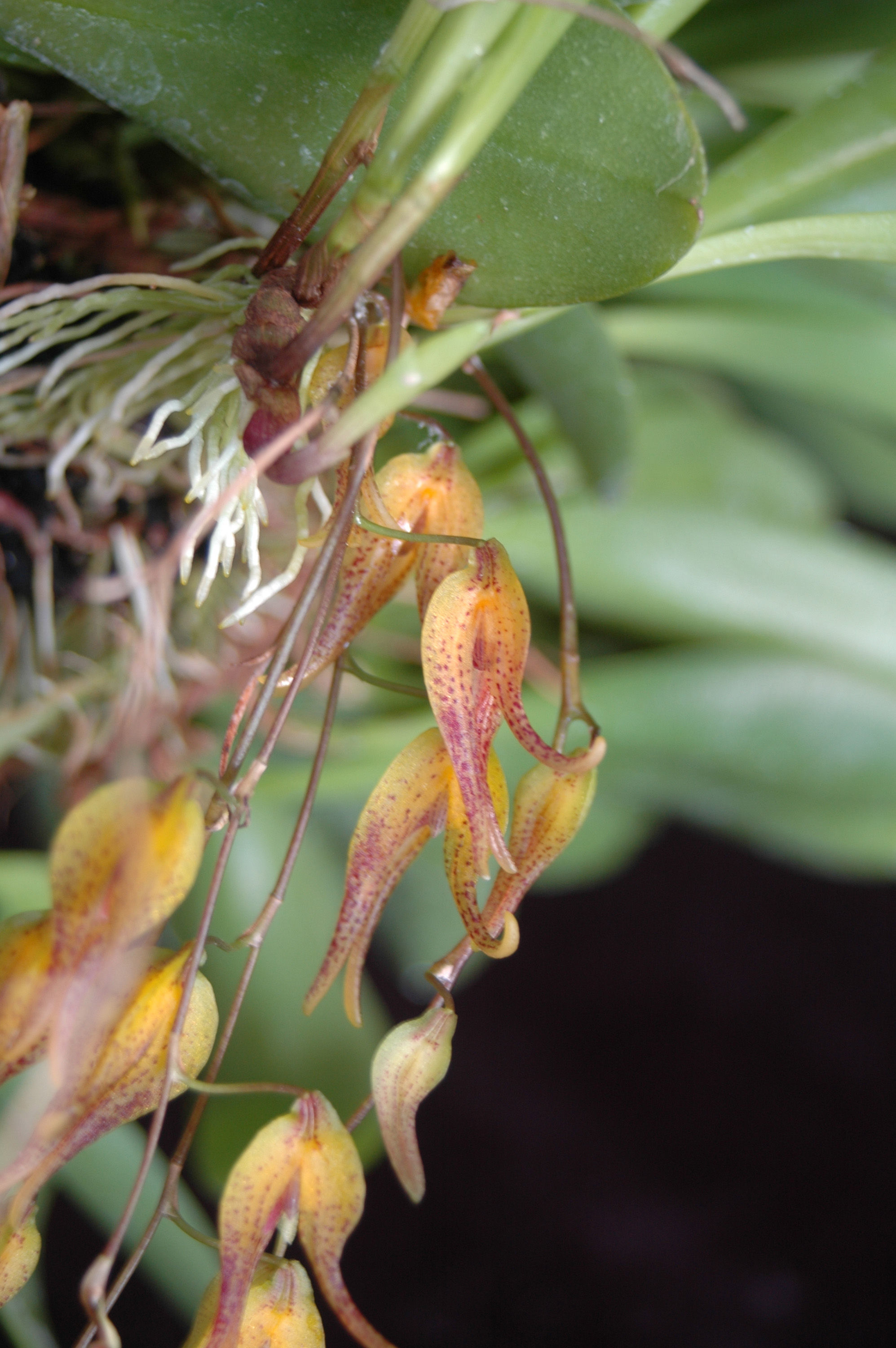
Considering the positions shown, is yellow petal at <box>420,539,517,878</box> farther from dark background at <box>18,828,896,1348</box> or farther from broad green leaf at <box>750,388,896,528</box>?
broad green leaf at <box>750,388,896,528</box>

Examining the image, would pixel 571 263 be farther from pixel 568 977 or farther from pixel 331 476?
pixel 568 977

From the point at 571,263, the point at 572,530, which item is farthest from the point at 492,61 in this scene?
the point at 572,530

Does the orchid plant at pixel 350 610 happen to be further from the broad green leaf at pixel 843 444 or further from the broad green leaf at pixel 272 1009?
the broad green leaf at pixel 843 444

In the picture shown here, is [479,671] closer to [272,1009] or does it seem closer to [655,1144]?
[272,1009]

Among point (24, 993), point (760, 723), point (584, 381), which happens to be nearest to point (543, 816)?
point (24, 993)

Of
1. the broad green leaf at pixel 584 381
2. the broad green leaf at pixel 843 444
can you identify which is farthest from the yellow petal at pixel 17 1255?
the broad green leaf at pixel 843 444
